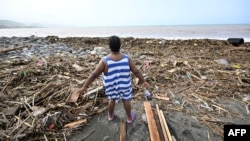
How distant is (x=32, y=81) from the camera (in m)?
4.93

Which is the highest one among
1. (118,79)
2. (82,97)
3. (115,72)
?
(115,72)

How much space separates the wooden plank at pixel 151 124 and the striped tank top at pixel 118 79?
537 millimetres

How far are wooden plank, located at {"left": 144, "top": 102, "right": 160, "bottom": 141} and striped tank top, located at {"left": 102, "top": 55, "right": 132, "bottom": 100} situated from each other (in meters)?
0.54

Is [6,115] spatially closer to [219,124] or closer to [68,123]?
[68,123]

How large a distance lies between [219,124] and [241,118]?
55 cm

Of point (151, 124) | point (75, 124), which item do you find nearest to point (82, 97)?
point (75, 124)

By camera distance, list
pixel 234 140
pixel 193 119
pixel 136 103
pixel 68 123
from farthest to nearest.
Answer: pixel 136 103 < pixel 193 119 < pixel 68 123 < pixel 234 140

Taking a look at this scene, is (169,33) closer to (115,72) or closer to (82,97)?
(82,97)

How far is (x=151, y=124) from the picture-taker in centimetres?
327

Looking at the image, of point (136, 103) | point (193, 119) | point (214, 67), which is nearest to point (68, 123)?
point (136, 103)

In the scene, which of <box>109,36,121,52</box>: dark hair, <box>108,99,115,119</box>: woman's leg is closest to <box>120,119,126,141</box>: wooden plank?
<box>108,99,115,119</box>: woman's leg

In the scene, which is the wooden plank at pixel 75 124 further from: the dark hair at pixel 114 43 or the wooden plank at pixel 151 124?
the dark hair at pixel 114 43

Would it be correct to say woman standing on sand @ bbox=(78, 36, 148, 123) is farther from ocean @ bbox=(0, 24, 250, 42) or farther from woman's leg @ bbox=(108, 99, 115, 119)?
ocean @ bbox=(0, 24, 250, 42)

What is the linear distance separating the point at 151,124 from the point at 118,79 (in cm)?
89
